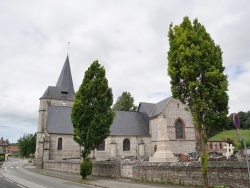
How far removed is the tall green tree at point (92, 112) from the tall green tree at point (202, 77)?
11.1m

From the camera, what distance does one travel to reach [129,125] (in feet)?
149

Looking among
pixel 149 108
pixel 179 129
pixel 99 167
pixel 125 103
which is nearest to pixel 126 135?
pixel 149 108

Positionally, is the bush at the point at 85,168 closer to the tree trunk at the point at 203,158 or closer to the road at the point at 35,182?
the road at the point at 35,182

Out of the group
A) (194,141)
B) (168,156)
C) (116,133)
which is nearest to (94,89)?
(168,156)

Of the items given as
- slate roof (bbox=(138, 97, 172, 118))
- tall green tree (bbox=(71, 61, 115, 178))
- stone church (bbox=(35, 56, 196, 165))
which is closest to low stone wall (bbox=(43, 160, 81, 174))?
stone church (bbox=(35, 56, 196, 165))

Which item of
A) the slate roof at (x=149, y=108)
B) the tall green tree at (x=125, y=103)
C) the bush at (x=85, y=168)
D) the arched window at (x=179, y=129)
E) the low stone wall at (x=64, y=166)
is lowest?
the low stone wall at (x=64, y=166)

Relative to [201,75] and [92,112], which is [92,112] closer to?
[92,112]

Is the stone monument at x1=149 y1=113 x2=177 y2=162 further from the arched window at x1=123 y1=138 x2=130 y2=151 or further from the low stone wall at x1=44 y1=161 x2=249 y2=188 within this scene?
the arched window at x1=123 y1=138 x2=130 y2=151

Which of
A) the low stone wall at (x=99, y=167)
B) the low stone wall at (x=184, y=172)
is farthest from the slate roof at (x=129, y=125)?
the low stone wall at (x=184, y=172)

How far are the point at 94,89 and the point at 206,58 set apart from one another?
42.4ft

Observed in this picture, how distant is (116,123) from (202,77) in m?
34.6

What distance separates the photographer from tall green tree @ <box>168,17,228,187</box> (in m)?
11.0

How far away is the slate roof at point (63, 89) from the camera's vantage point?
50.6m

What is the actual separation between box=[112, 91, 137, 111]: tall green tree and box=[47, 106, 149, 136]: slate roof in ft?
60.7
